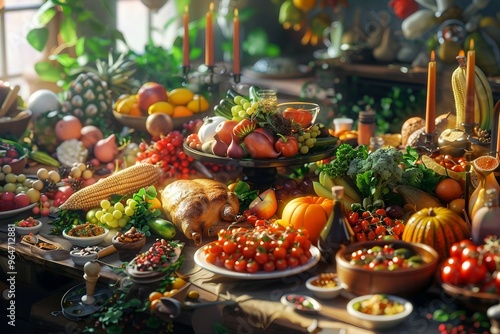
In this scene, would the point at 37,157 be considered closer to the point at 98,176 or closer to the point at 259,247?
the point at 98,176

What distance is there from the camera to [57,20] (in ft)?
18.9

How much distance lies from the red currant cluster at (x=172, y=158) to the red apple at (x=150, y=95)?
552 millimetres

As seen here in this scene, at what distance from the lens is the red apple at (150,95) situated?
446cm

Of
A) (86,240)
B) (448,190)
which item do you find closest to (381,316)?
(448,190)

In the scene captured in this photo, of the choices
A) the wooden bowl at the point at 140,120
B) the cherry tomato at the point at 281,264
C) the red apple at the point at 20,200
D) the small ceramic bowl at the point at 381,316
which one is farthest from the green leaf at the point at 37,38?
the small ceramic bowl at the point at 381,316

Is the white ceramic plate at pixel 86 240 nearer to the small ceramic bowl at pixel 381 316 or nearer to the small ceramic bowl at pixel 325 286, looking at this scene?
the small ceramic bowl at pixel 325 286

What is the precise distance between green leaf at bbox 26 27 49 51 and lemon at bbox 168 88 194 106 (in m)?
1.28

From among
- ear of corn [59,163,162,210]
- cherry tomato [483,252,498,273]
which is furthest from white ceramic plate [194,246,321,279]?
ear of corn [59,163,162,210]

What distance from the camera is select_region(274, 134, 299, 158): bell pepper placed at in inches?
136

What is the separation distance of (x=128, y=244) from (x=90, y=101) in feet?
5.32

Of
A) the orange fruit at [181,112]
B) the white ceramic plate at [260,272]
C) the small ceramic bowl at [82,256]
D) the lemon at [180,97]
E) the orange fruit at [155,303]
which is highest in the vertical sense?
the lemon at [180,97]

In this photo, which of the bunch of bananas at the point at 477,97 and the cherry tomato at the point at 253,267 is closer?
the cherry tomato at the point at 253,267

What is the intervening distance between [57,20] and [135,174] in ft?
7.94

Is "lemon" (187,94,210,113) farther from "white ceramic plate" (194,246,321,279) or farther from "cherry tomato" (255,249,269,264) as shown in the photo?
"cherry tomato" (255,249,269,264)
